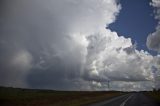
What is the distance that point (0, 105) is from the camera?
1781 inches
